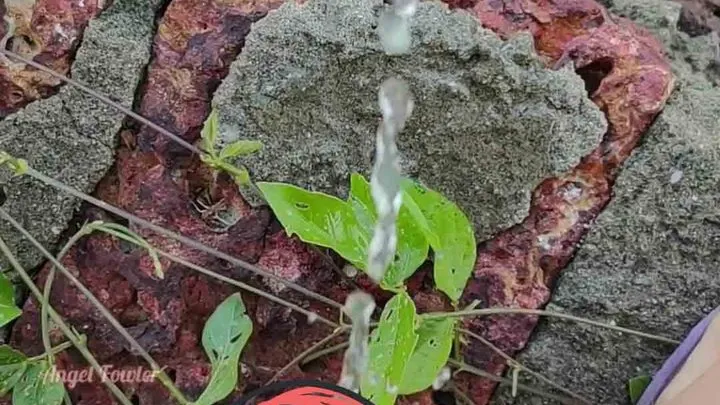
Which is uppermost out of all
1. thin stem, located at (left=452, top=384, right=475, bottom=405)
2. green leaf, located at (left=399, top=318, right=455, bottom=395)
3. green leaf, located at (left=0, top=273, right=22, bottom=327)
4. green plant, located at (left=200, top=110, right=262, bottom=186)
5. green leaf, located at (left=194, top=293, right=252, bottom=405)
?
green plant, located at (left=200, top=110, right=262, bottom=186)

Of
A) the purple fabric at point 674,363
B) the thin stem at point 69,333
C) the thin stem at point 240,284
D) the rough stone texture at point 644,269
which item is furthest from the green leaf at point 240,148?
the purple fabric at point 674,363

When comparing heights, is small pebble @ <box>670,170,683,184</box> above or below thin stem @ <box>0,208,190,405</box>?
above

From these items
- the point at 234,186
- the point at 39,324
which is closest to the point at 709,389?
the point at 234,186

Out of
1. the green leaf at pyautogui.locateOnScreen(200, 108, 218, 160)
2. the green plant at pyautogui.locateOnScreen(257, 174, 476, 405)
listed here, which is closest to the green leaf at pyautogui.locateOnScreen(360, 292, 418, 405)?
the green plant at pyautogui.locateOnScreen(257, 174, 476, 405)

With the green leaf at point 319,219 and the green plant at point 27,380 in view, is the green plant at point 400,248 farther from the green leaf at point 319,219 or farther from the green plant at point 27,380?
the green plant at point 27,380

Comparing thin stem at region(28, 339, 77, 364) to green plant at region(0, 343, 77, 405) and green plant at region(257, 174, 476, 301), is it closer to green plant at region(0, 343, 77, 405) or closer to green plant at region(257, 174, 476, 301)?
green plant at region(0, 343, 77, 405)
